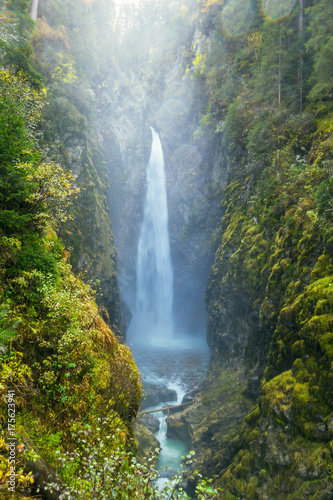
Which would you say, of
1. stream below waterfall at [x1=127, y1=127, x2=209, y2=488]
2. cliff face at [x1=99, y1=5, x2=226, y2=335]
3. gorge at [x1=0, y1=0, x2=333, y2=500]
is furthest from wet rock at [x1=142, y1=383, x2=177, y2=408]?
cliff face at [x1=99, y1=5, x2=226, y2=335]

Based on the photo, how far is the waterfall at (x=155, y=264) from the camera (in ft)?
124

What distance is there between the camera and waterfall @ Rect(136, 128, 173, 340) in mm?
37750

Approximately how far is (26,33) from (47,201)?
49.8ft

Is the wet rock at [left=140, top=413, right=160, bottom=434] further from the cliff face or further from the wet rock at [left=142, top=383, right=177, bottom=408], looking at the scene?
the cliff face

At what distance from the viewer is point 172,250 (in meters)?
37.3

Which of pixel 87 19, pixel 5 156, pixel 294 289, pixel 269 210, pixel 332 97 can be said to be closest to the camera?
pixel 5 156

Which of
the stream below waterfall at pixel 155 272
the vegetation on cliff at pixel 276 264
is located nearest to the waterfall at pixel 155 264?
the stream below waterfall at pixel 155 272

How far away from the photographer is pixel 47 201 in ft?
21.7

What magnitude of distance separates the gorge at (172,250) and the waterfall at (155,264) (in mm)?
212

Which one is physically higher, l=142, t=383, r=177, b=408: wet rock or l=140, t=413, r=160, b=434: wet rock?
l=142, t=383, r=177, b=408: wet rock

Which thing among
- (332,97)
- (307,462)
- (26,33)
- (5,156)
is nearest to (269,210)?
(332,97)

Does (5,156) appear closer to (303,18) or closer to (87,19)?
(303,18)

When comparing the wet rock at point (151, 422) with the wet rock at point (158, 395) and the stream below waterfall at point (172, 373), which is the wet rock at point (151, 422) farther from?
the wet rock at point (158, 395)

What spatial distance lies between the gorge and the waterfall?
0.21 m
